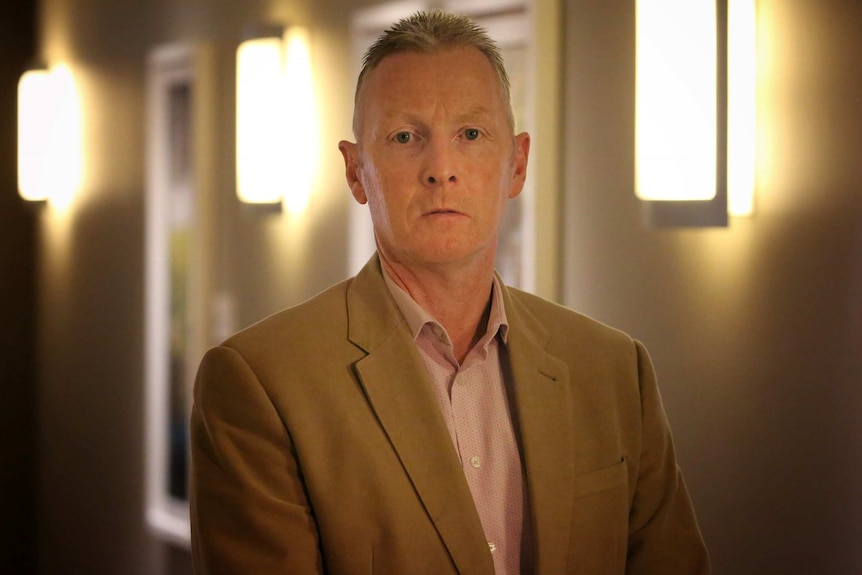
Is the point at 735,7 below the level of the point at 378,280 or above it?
above

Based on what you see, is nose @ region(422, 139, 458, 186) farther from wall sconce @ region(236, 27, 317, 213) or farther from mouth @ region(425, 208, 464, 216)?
wall sconce @ region(236, 27, 317, 213)

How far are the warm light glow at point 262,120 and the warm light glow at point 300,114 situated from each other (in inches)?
0.8

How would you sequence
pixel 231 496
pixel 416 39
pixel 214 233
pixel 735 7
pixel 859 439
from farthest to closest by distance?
pixel 214 233 → pixel 735 7 → pixel 859 439 → pixel 416 39 → pixel 231 496

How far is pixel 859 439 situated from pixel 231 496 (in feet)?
3.56

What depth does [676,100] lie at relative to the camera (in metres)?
1.92

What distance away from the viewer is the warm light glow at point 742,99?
186 cm

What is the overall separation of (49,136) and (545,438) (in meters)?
3.22

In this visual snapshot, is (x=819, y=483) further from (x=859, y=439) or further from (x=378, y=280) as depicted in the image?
(x=378, y=280)

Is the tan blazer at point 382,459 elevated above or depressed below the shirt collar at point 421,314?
below

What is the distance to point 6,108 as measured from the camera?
4.06m

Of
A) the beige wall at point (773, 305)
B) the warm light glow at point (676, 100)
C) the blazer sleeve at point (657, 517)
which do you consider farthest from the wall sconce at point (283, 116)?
the blazer sleeve at point (657, 517)

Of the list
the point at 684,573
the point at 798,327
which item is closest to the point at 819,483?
the point at 798,327

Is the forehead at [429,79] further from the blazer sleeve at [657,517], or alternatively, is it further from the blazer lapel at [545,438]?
the blazer sleeve at [657,517]

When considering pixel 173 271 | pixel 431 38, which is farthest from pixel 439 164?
pixel 173 271
